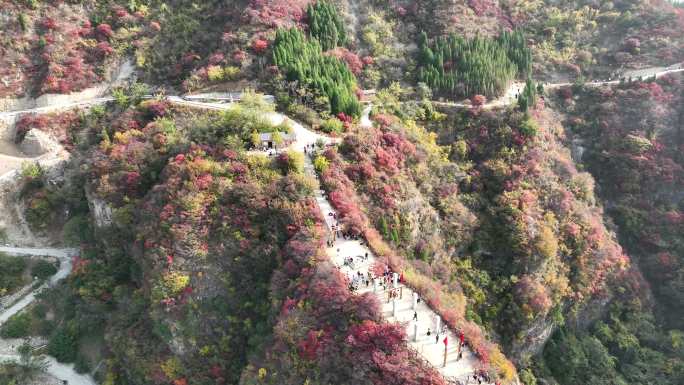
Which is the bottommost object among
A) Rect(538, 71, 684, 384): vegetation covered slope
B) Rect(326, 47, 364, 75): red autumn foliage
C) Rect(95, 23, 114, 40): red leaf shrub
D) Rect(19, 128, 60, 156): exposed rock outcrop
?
Rect(538, 71, 684, 384): vegetation covered slope

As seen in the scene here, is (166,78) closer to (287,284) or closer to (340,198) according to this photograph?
(340,198)

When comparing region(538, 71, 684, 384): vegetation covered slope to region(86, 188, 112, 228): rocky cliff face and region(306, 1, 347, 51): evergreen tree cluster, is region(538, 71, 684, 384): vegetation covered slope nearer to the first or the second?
region(306, 1, 347, 51): evergreen tree cluster

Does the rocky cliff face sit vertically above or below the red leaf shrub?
below

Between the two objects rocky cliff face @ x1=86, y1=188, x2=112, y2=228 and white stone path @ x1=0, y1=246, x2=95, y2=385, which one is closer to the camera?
white stone path @ x1=0, y1=246, x2=95, y2=385

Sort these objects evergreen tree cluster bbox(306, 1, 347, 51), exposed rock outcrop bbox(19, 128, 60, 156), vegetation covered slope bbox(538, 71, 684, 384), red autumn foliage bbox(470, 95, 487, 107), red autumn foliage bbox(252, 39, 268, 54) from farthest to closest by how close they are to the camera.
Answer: evergreen tree cluster bbox(306, 1, 347, 51)
red autumn foliage bbox(470, 95, 487, 107)
red autumn foliage bbox(252, 39, 268, 54)
exposed rock outcrop bbox(19, 128, 60, 156)
vegetation covered slope bbox(538, 71, 684, 384)

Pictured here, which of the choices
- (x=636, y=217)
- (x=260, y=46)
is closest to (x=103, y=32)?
(x=260, y=46)

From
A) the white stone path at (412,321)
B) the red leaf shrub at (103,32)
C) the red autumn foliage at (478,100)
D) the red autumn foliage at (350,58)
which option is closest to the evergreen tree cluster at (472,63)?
the red autumn foliage at (478,100)

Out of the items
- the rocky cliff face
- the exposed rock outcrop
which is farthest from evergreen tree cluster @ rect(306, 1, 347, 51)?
the exposed rock outcrop
